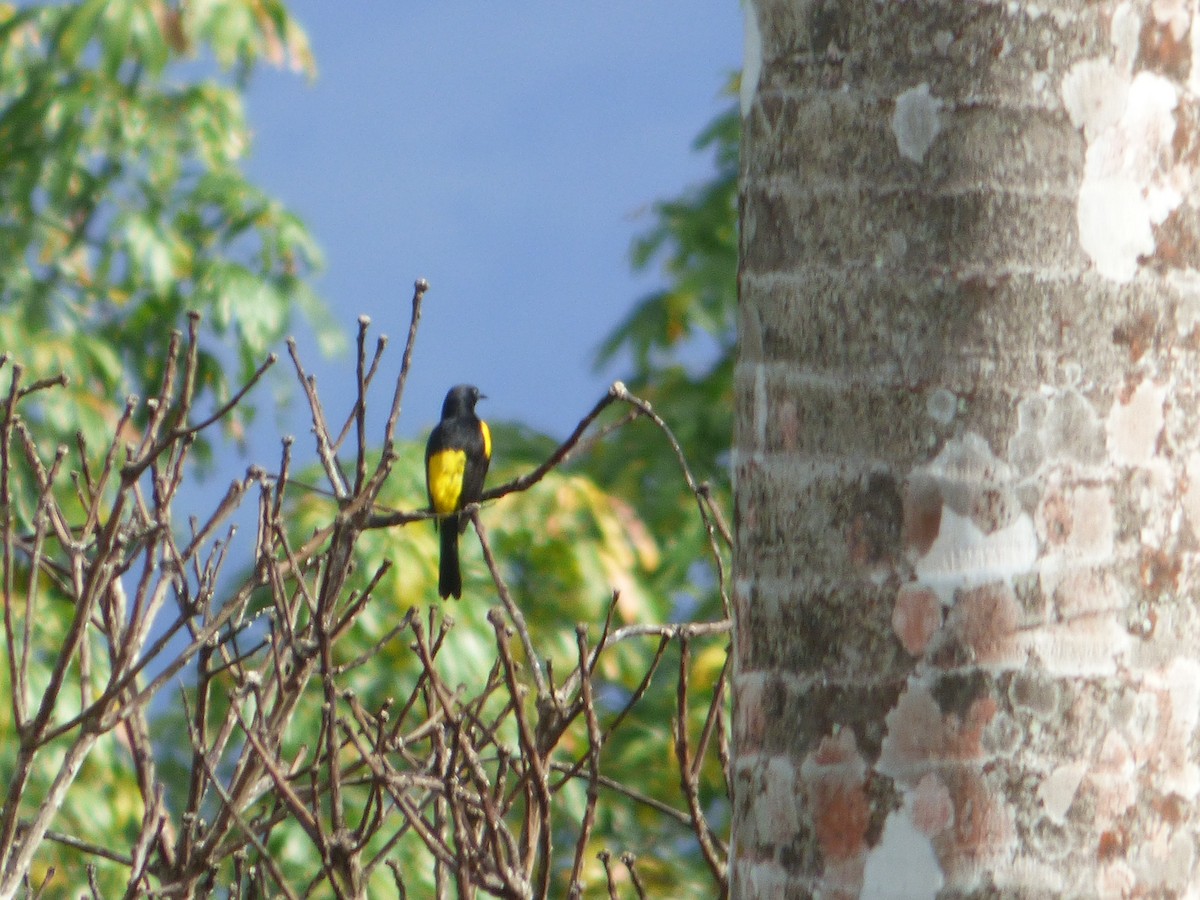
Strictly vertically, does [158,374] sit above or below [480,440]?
above

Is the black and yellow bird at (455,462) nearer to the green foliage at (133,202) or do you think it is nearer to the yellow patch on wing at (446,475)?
the yellow patch on wing at (446,475)

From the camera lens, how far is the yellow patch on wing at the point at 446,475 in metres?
→ 5.79

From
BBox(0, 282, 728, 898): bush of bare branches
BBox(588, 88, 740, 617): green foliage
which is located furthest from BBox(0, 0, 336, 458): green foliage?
BBox(0, 282, 728, 898): bush of bare branches

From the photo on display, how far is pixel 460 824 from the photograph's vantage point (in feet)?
6.89

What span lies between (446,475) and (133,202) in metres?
3.68

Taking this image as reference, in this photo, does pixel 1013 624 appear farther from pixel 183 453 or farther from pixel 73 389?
pixel 73 389

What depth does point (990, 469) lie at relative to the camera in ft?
5.81

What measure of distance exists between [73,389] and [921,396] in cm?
621

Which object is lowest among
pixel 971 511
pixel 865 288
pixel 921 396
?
pixel 971 511

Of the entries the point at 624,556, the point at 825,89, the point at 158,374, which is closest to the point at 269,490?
the point at 825,89

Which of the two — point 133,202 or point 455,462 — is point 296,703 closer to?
point 455,462

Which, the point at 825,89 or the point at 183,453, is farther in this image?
the point at 183,453

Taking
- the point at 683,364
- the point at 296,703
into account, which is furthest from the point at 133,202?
the point at 296,703

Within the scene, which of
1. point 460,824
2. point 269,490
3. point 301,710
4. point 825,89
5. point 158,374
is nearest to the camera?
point 825,89
